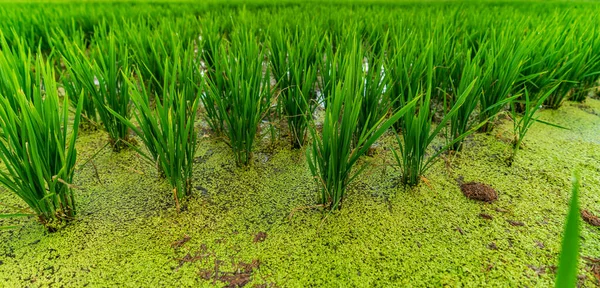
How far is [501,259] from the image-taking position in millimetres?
746

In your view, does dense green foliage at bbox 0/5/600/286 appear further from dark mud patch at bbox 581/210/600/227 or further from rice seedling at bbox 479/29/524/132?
dark mud patch at bbox 581/210/600/227

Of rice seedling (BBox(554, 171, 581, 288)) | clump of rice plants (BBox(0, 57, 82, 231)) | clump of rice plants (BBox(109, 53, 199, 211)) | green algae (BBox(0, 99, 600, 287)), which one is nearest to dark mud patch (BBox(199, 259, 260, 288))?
green algae (BBox(0, 99, 600, 287))

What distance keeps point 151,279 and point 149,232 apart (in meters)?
0.15

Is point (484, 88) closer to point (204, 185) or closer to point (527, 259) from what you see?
point (527, 259)

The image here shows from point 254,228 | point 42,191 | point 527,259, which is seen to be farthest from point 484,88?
point 42,191

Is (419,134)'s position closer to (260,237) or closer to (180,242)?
(260,237)

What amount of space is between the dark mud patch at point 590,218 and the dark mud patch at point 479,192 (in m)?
0.20

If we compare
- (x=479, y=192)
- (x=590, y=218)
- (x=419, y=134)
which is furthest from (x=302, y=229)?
(x=590, y=218)

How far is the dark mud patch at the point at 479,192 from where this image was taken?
0.94 meters

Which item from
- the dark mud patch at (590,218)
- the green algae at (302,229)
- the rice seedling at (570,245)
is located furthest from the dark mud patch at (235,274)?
the dark mud patch at (590,218)

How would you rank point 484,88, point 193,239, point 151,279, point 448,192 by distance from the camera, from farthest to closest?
point 484,88 < point 448,192 < point 193,239 < point 151,279

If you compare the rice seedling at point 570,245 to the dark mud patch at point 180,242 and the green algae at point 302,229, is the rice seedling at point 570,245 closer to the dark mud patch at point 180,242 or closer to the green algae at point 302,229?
the green algae at point 302,229

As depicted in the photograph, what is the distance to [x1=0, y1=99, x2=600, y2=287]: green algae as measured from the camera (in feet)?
2.35

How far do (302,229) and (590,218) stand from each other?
73 cm
